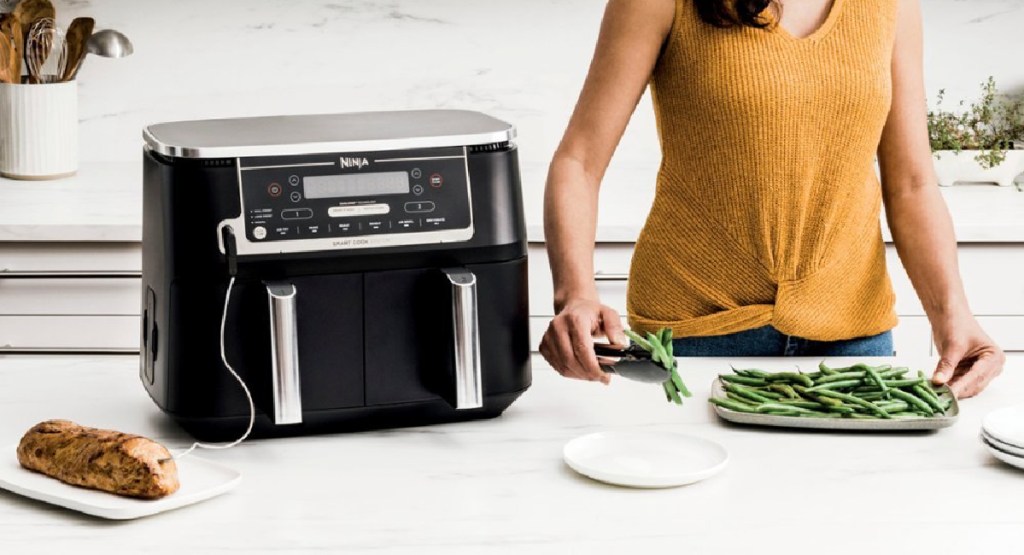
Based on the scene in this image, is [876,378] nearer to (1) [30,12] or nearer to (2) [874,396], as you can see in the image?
(2) [874,396]

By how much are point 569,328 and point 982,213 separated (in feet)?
5.36

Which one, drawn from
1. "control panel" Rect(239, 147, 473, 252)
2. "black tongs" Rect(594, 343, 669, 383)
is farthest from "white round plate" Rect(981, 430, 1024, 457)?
"control panel" Rect(239, 147, 473, 252)

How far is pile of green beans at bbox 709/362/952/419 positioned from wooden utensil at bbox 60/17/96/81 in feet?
6.69

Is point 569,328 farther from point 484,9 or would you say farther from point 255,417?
point 484,9

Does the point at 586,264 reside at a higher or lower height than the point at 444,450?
higher

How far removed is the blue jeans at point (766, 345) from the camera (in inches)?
65.1

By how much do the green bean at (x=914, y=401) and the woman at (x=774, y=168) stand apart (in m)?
0.24

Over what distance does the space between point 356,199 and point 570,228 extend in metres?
0.35

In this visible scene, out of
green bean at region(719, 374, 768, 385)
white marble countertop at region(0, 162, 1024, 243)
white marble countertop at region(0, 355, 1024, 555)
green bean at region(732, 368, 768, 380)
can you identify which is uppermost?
white marble countertop at region(0, 162, 1024, 243)

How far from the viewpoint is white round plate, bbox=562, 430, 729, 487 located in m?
1.13

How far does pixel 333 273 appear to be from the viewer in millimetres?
1271

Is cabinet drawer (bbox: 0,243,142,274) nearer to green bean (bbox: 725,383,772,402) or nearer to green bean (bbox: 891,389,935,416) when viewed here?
green bean (bbox: 725,383,772,402)

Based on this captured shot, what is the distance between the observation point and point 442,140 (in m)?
1.30

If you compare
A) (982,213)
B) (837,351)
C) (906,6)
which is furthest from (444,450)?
(982,213)
